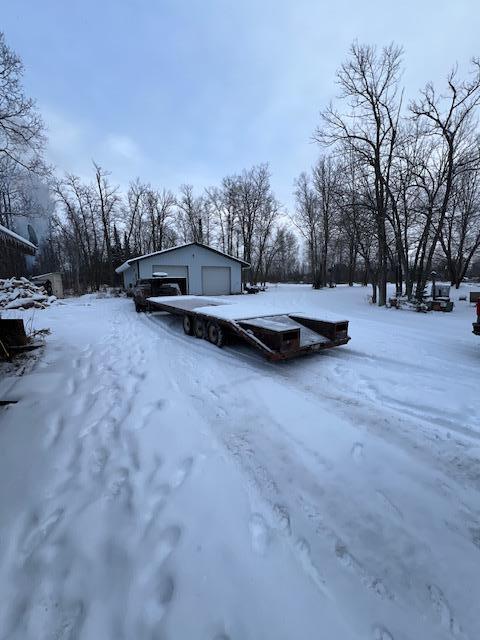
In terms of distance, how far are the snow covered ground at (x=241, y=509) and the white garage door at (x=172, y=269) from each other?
1850 cm

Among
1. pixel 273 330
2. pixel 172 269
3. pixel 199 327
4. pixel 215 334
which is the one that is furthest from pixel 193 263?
pixel 273 330

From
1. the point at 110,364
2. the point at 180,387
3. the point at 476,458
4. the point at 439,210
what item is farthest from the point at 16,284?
the point at 439,210

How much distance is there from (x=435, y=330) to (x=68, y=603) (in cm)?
Answer: 1011

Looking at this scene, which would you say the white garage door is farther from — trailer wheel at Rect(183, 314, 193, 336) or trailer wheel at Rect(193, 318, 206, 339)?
trailer wheel at Rect(193, 318, 206, 339)

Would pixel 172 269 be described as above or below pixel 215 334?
above

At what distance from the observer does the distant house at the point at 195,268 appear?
72.4 ft

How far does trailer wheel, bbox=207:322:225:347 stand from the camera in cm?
679

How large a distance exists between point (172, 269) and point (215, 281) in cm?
393

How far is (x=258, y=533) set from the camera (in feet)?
6.93

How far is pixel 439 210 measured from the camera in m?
13.5

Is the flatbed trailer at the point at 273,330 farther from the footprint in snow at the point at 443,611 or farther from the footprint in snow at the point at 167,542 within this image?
the footprint in snow at the point at 443,611

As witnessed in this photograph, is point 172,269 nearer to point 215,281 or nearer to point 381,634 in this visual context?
point 215,281

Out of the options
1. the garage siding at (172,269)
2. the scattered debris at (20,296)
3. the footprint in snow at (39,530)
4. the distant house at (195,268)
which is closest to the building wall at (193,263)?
the distant house at (195,268)

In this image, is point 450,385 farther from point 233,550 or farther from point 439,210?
point 439,210
